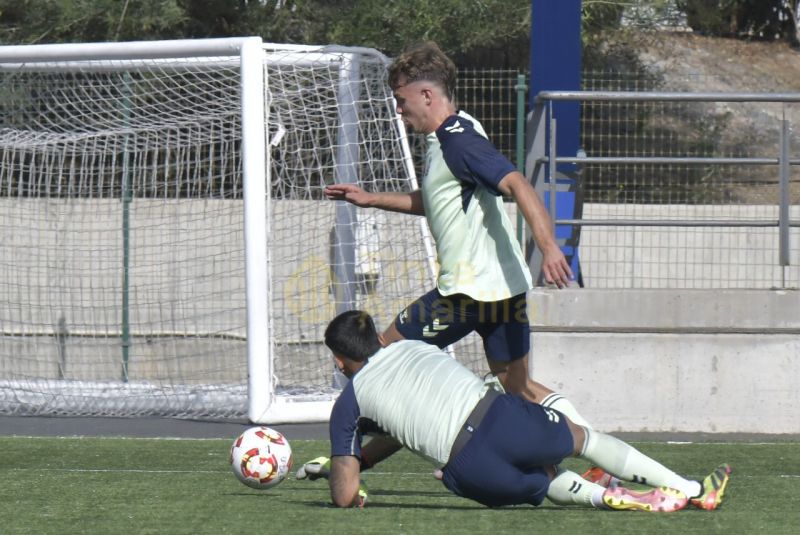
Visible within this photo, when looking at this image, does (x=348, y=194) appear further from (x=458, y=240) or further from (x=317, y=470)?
(x=317, y=470)

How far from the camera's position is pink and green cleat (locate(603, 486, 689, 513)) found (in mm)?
4957

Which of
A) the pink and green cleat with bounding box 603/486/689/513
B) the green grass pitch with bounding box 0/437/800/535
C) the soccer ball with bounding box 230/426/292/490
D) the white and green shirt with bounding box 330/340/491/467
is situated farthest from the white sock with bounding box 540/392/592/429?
the soccer ball with bounding box 230/426/292/490

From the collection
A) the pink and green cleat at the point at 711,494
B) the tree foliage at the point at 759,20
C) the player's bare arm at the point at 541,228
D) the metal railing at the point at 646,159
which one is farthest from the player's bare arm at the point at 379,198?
the tree foliage at the point at 759,20

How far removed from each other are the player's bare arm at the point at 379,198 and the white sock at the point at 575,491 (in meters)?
1.47

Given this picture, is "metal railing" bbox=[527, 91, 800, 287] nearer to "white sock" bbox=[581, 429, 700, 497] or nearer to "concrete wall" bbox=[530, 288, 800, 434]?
"concrete wall" bbox=[530, 288, 800, 434]

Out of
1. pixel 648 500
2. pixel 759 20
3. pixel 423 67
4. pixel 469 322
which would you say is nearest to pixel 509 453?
pixel 648 500

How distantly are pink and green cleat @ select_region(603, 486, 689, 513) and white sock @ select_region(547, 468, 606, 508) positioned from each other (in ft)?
0.13

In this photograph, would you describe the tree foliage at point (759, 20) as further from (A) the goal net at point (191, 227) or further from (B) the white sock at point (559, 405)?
(B) the white sock at point (559, 405)

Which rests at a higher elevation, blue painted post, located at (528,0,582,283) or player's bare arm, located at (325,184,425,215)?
blue painted post, located at (528,0,582,283)

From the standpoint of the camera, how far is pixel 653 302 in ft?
28.2

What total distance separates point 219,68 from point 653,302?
400cm

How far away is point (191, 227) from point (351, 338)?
25.2 feet

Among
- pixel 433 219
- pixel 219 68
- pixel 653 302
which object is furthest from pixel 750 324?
pixel 219 68

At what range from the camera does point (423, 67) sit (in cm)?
544
